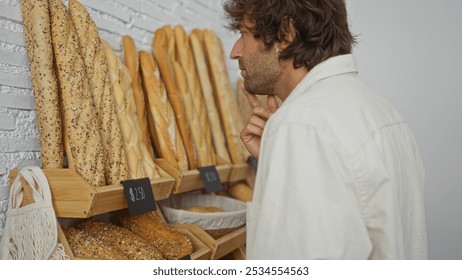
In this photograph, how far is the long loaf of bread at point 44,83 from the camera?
127cm

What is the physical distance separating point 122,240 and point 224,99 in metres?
0.89

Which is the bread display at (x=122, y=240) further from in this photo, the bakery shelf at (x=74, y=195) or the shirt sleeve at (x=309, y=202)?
the shirt sleeve at (x=309, y=202)

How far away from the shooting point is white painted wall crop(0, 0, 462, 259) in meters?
1.92

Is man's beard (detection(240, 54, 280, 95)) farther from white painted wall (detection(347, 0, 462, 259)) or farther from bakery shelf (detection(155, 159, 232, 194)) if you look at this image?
white painted wall (detection(347, 0, 462, 259))

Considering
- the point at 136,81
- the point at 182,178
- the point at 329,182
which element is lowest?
the point at 182,178

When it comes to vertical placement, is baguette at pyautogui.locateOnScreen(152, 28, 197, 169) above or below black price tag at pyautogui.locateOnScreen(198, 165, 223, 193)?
above

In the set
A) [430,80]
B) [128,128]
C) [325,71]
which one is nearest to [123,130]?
[128,128]

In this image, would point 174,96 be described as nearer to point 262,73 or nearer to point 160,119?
point 160,119

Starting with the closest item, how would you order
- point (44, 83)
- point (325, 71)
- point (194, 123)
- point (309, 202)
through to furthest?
point (309, 202) < point (325, 71) < point (44, 83) < point (194, 123)

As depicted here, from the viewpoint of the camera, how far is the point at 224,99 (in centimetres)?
209

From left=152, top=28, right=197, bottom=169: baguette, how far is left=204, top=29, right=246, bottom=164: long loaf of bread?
248mm

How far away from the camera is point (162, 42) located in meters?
1.92

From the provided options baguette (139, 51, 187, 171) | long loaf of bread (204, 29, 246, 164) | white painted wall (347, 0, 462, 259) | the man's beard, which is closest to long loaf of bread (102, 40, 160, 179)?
baguette (139, 51, 187, 171)
